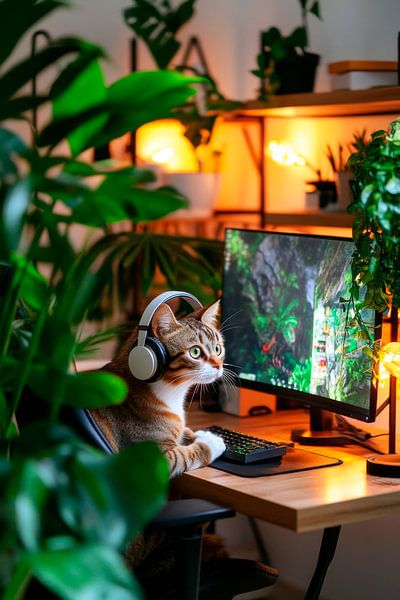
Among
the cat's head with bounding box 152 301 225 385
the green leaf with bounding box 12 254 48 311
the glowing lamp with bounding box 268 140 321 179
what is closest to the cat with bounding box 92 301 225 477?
the cat's head with bounding box 152 301 225 385

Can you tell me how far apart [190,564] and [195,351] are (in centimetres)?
50

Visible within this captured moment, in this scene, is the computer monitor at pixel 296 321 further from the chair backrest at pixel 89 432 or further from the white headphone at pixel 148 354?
the chair backrest at pixel 89 432

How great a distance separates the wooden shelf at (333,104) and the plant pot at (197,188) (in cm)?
41

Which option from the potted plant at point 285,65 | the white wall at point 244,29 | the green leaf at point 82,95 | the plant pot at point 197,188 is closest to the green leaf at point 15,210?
the green leaf at point 82,95

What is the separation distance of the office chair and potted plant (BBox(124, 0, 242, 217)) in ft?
4.82

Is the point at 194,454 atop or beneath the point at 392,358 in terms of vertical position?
beneath

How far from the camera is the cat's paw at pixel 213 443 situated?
2174 mm

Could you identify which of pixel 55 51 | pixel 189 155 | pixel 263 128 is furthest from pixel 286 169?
pixel 55 51

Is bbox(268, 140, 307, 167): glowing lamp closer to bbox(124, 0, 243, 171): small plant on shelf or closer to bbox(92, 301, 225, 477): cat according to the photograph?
bbox(124, 0, 243, 171): small plant on shelf

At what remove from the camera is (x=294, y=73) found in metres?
3.06

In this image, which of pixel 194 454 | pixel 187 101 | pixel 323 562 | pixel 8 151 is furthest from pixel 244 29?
pixel 8 151

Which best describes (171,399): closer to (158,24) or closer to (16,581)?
(16,581)

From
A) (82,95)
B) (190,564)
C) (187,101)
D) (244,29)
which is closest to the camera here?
(82,95)

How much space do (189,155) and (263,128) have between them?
0.45 meters
